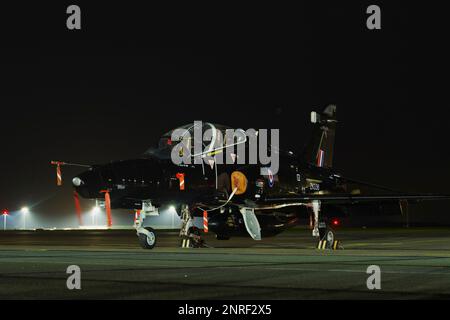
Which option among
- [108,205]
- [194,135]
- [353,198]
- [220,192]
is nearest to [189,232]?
[220,192]

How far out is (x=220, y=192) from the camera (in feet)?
80.5

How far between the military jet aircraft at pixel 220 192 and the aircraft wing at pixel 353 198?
0.13 ft

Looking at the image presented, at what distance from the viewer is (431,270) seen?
13.8m

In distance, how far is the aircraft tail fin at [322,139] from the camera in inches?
1339

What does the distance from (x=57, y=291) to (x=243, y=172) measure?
15361 mm

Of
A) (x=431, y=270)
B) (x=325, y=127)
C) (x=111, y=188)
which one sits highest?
(x=325, y=127)

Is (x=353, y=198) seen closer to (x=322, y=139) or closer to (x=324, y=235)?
(x=324, y=235)

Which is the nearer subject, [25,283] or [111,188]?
[25,283]

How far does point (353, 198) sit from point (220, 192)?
5744 millimetres

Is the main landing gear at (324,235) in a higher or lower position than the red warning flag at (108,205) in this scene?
lower
